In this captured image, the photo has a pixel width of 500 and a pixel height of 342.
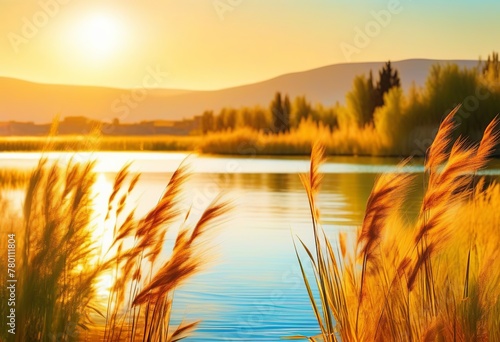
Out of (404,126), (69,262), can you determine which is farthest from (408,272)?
(404,126)

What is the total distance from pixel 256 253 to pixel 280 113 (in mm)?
22880

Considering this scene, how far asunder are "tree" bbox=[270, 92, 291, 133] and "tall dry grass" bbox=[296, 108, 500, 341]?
25.3 metres

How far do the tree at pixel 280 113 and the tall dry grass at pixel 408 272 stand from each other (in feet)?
83.1

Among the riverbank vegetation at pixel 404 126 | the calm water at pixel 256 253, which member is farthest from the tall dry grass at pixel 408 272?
the riverbank vegetation at pixel 404 126

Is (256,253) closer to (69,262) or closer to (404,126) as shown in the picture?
(69,262)

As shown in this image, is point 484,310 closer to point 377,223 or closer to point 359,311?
point 359,311

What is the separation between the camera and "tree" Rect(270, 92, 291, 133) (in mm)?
29578

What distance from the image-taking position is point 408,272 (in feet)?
9.91

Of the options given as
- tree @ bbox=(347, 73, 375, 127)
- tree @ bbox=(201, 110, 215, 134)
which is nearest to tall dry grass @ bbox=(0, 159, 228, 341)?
tree @ bbox=(347, 73, 375, 127)

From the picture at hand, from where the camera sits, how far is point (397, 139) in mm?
22000

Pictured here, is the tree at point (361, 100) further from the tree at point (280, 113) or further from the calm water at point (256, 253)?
the calm water at point (256, 253)

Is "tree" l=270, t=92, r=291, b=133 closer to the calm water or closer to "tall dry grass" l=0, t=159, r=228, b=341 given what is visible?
the calm water

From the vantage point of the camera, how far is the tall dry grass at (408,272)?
269 centimetres

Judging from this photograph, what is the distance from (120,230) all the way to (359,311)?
3.24 ft
